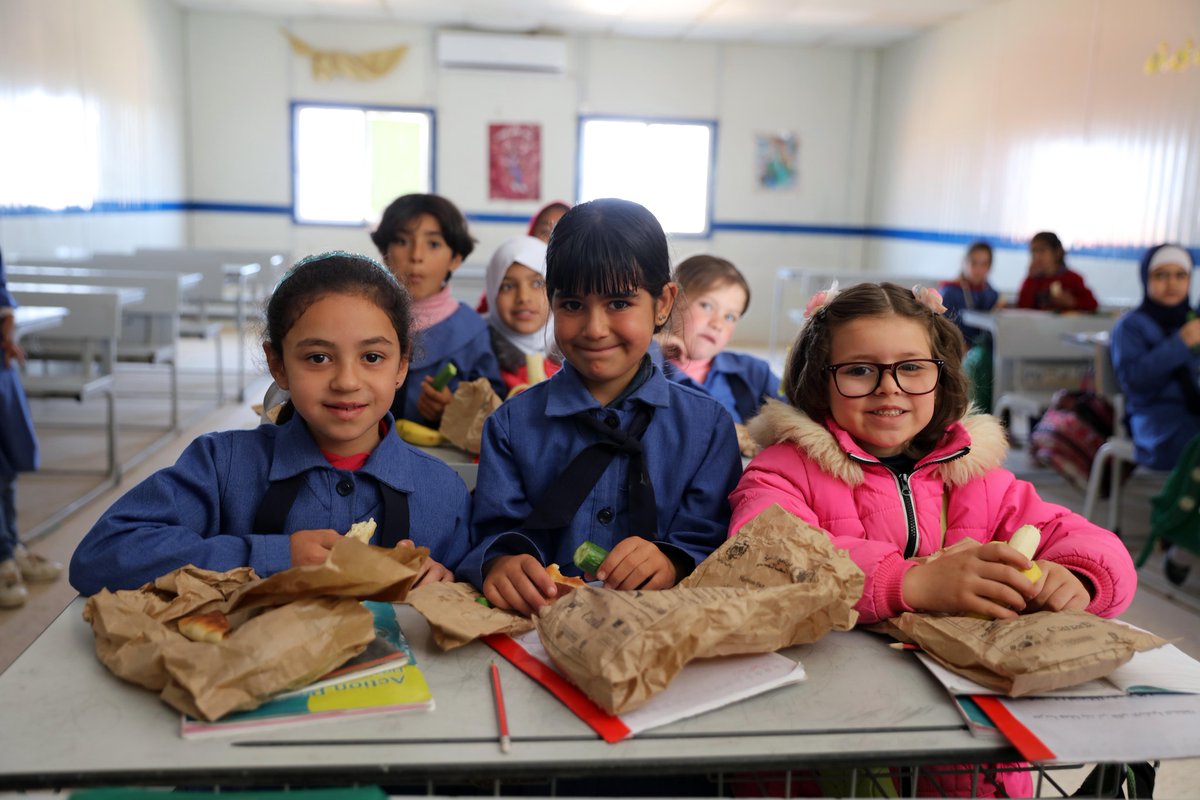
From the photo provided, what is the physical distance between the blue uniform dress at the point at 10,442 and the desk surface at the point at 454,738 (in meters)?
2.33

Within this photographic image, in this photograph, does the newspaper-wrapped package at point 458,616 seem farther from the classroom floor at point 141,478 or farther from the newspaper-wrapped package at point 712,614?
the classroom floor at point 141,478

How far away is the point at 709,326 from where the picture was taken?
8.14ft

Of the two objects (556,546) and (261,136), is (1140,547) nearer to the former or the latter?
(556,546)

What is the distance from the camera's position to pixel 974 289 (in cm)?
635

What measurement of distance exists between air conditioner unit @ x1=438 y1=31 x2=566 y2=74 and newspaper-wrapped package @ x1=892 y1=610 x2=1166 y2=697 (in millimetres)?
8939

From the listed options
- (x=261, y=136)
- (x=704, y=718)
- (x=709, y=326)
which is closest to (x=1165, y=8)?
(x=709, y=326)

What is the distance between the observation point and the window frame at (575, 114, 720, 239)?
9609 mm

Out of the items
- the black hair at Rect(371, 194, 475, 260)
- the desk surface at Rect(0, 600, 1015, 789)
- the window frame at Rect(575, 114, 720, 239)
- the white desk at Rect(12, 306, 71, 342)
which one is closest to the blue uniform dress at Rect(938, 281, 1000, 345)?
the window frame at Rect(575, 114, 720, 239)

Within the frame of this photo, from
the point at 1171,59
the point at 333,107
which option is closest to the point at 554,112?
the point at 333,107

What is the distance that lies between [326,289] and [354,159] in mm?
8633

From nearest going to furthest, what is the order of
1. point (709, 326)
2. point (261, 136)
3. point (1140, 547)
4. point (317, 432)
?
1. point (317, 432)
2. point (709, 326)
3. point (1140, 547)
4. point (261, 136)

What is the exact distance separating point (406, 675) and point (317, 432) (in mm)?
→ 515

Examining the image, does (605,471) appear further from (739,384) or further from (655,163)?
(655,163)

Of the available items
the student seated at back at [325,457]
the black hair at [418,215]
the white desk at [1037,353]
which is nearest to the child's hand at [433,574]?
the student seated at back at [325,457]
